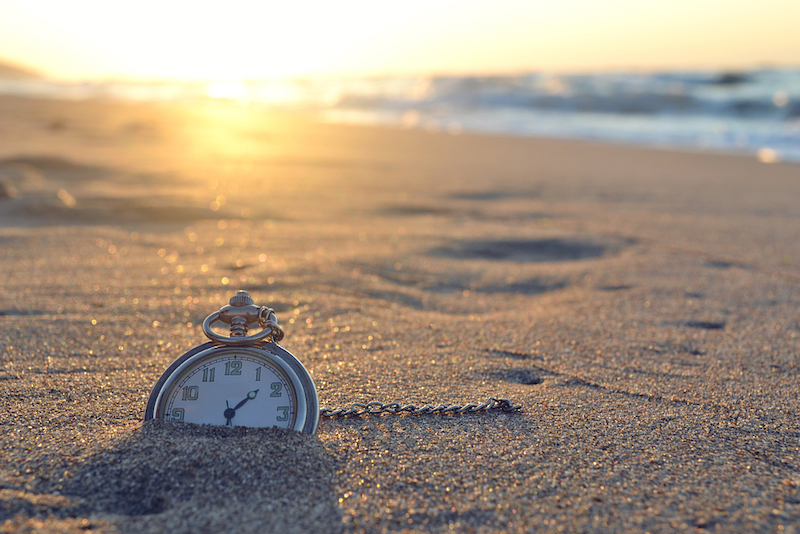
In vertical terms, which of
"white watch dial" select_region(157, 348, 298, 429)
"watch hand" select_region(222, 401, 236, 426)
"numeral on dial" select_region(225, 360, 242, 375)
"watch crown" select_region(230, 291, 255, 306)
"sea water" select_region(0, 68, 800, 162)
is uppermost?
"sea water" select_region(0, 68, 800, 162)

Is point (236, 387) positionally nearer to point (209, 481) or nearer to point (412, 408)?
point (209, 481)

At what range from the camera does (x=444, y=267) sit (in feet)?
10.2

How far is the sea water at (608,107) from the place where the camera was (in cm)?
1248

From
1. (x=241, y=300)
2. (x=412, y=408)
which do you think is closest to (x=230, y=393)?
(x=241, y=300)

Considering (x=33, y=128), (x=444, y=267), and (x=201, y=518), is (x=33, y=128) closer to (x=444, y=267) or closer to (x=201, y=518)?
(x=444, y=267)

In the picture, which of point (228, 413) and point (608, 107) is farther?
point (608, 107)

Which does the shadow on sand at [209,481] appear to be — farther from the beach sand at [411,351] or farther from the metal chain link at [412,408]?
the metal chain link at [412,408]

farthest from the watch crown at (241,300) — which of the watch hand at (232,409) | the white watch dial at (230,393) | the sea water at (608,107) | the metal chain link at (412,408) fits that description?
the sea water at (608,107)

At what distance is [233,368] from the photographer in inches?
56.7

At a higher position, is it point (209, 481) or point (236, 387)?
point (236, 387)

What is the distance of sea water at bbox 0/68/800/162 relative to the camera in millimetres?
12477

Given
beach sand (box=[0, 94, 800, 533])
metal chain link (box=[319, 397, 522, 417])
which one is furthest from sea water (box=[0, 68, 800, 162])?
metal chain link (box=[319, 397, 522, 417])

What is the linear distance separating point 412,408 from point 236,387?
0.48 meters

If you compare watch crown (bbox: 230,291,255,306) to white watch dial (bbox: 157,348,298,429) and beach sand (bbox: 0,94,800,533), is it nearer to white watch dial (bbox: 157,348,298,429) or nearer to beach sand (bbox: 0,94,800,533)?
white watch dial (bbox: 157,348,298,429)
